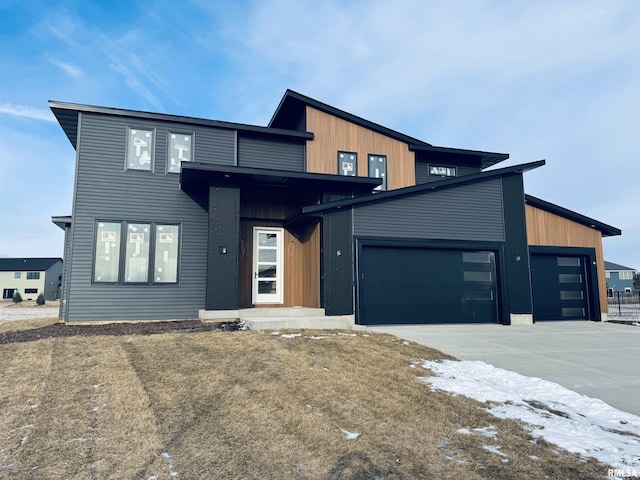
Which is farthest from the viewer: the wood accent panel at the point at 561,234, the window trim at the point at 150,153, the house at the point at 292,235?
the wood accent panel at the point at 561,234

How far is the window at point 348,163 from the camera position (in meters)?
12.1

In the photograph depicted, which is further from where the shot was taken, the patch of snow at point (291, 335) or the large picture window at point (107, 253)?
the large picture window at point (107, 253)

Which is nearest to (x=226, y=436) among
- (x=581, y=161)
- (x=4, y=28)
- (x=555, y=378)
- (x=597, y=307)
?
(x=555, y=378)

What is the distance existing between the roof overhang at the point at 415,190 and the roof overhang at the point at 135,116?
3.32 meters

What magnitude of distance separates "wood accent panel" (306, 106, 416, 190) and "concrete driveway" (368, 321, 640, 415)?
5352mm

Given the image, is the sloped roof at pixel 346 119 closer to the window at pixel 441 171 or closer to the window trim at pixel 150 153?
the window at pixel 441 171

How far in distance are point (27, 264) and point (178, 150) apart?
46.2 m

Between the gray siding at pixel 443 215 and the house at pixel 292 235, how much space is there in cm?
4

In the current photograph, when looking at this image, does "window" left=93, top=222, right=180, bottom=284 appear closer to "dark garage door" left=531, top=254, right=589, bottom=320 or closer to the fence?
"dark garage door" left=531, top=254, right=589, bottom=320

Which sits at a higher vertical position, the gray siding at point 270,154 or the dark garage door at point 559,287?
the gray siding at point 270,154

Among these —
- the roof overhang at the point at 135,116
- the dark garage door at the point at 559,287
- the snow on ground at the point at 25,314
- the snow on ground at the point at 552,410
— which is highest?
the roof overhang at the point at 135,116

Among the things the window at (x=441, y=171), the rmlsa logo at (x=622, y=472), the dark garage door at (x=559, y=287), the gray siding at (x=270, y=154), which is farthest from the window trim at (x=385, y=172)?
the rmlsa logo at (x=622, y=472)

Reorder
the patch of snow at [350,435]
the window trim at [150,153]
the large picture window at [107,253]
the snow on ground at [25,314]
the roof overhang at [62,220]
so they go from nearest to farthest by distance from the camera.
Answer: the patch of snow at [350,435], the large picture window at [107,253], the window trim at [150,153], the roof overhang at [62,220], the snow on ground at [25,314]

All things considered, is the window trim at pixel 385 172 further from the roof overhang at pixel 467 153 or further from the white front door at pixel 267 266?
the white front door at pixel 267 266
